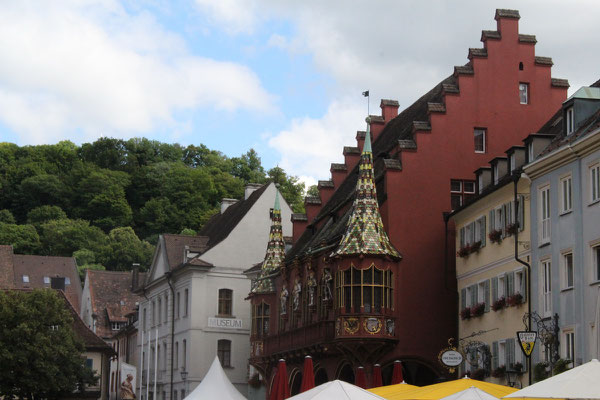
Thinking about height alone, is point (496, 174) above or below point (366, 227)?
above

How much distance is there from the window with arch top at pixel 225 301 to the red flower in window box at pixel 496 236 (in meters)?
33.6

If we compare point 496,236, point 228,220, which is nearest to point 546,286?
point 496,236

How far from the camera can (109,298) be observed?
10575cm

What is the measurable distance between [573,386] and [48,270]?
9823 centimetres

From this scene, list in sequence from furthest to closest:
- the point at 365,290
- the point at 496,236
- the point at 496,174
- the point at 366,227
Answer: the point at 366,227 < the point at 365,290 < the point at 496,174 < the point at 496,236

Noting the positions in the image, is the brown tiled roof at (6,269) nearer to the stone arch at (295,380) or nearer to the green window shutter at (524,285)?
the stone arch at (295,380)

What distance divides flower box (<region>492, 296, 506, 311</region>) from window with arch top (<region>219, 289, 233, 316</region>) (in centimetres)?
3357

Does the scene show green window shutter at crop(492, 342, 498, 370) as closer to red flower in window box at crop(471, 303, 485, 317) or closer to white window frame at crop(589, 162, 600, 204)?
red flower in window box at crop(471, 303, 485, 317)

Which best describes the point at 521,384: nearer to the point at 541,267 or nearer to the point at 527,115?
the point at 541,267

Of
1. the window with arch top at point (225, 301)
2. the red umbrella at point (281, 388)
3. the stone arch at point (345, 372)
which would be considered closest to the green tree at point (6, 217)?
the window with arch top at point (225, 301)

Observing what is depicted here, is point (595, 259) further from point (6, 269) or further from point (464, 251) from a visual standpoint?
point (6, 269)

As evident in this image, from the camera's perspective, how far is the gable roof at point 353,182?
51.8 metres

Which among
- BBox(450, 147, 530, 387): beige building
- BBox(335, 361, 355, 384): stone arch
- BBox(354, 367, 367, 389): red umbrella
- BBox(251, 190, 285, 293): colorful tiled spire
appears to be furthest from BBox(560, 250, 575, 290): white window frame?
BBox(251, 190, 285, 293): colorful tiled spire

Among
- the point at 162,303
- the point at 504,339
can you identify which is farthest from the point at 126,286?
the point at 504,339
